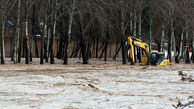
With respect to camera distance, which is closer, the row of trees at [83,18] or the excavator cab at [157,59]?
the row of trees at [83,18]

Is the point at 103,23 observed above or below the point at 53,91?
above

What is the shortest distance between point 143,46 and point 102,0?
18.4 ft

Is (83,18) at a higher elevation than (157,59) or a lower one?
higher

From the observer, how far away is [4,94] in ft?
38.5

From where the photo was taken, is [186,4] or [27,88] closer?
[27,88]

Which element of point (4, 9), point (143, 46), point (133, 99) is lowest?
point (133, 99)

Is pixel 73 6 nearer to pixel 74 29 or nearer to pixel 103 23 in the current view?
pixel 103 23

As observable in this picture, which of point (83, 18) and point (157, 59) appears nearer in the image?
point (157, 59)

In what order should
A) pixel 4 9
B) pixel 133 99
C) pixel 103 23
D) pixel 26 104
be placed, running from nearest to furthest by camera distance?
pixel 26 104 → pixel 133 99 → pixel 4 9 → pixel 103 23

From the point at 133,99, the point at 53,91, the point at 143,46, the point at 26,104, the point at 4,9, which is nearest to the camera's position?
the point at 26,104

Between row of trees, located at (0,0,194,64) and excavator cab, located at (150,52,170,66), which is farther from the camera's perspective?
excavator cab, located at (150,52,170,66)

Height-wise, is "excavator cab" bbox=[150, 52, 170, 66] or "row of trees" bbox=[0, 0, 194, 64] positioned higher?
"row of trees" bbox=[0, 0, 194, 64]

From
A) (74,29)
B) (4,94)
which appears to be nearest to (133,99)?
(4,94)

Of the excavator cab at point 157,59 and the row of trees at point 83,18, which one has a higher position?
the row of trees at point 83,18
